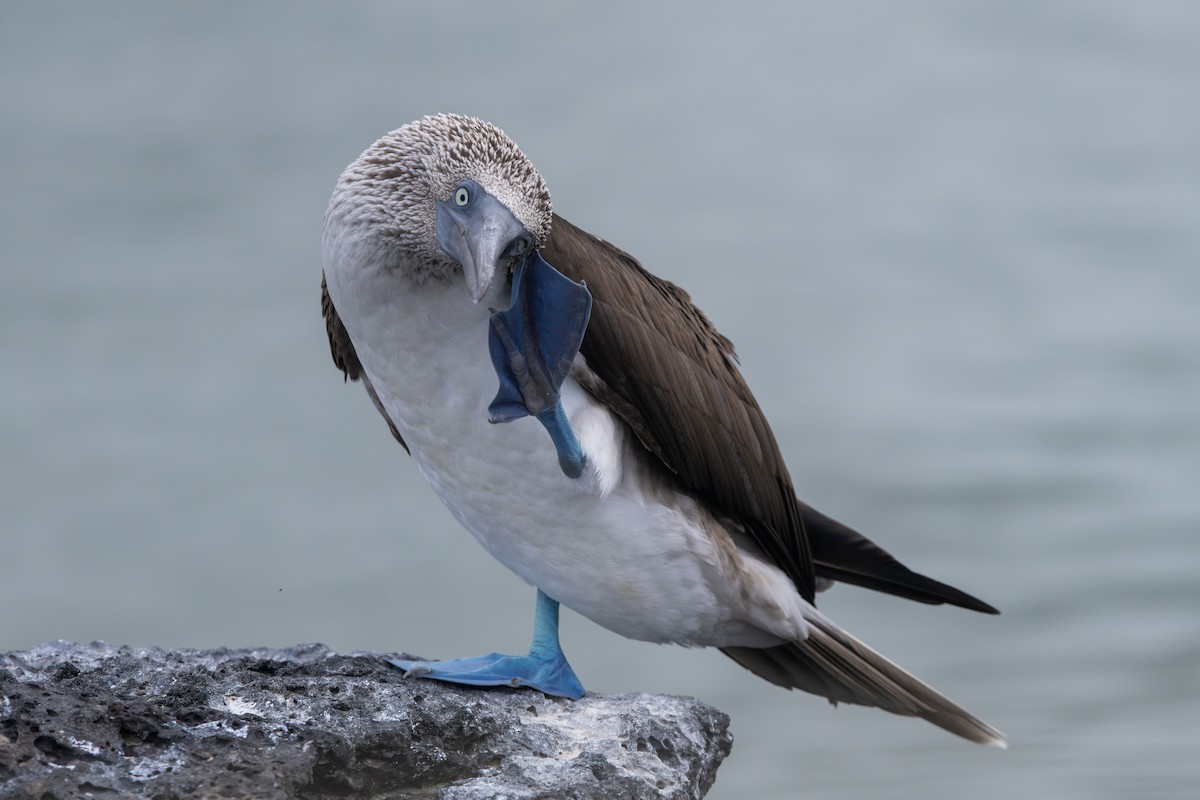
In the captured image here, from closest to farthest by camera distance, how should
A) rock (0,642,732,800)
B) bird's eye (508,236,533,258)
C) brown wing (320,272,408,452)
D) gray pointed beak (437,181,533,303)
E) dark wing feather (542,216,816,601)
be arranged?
rock (0,642,732,800) < gray pointed beak (437,181,533,303) < bird's eye (508,236,533,258) < dark wing feather (542,216,816,601) < brown wing (320,272,408,452)

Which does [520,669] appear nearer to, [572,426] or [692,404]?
[572,426]

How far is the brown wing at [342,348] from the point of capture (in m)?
3.73

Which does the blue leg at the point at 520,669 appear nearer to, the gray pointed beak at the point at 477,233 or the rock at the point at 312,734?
the rock at the point at 312,734

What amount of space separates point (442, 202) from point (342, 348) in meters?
0.85

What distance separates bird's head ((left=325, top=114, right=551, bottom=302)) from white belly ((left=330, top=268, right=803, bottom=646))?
0.54 ft

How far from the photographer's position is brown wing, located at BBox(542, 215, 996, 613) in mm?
3484

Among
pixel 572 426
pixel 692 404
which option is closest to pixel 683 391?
pixel 692 404

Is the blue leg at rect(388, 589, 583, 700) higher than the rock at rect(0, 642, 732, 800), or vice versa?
the blue leg at rect(388, 589, 583, 700)

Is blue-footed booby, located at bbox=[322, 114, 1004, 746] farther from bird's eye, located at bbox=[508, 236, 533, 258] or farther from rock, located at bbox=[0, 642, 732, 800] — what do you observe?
rock, located at bbox=[0, 642, 732, 800]

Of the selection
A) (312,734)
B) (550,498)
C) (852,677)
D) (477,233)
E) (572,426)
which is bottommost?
(312,734)

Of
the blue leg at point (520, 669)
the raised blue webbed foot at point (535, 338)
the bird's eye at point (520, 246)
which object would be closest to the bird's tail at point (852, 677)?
the blue leg at point (520, 669)

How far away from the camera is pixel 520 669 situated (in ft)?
12.2

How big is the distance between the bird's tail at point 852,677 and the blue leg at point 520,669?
696 millimetres

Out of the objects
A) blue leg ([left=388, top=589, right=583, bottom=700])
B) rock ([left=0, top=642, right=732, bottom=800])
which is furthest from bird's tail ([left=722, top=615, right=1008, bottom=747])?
blue leg ([left=388, top=589, right=583, bottom=700])
